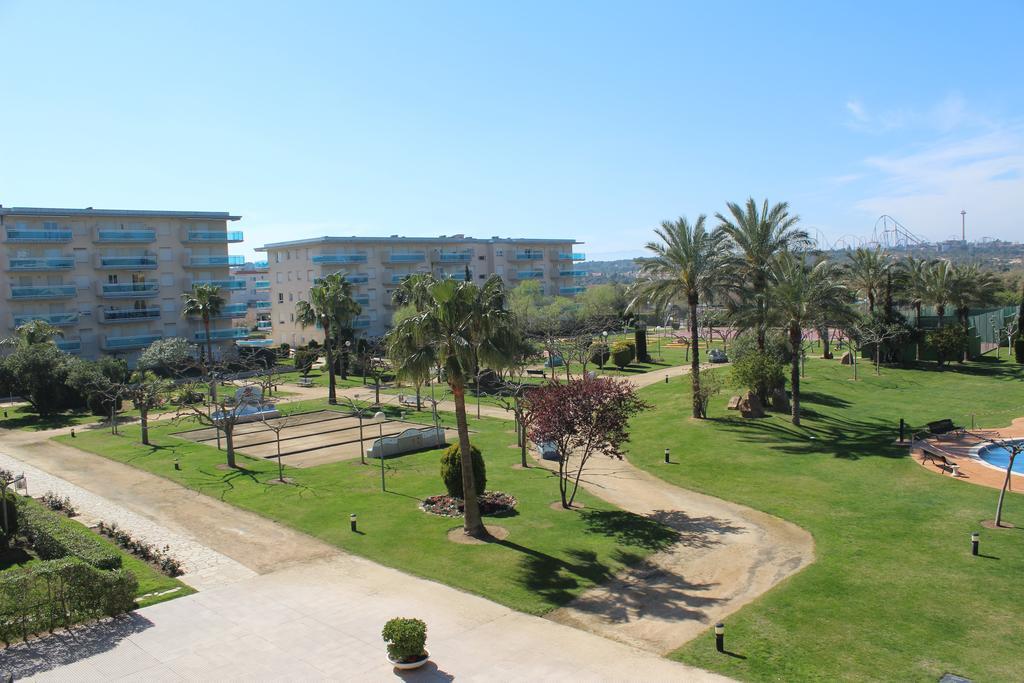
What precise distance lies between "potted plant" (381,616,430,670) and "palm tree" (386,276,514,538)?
23.9ft

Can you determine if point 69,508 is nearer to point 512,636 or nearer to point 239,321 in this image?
point 512,636

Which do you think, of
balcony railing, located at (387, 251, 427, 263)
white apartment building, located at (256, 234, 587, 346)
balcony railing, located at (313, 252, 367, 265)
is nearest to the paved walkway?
white apartment building, located at (256, 234, 587, 346)

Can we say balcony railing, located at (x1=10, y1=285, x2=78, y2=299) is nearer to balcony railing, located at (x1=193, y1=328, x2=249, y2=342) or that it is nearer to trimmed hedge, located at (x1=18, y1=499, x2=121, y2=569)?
balcony railing, located at (x1=193, y1=328, x2=249, y2=342)

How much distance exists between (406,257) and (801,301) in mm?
57247

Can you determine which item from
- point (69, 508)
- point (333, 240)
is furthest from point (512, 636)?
point (333, 240)

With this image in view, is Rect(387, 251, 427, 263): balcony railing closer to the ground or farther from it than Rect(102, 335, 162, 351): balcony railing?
farther from it

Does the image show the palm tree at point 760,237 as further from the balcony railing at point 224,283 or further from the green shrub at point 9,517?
the balcony railing at point 224,283

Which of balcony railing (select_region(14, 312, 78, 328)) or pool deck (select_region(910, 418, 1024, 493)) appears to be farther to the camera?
balcony railing (select_region(14, 312, 78, 328))

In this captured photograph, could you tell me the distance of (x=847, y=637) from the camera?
50.3 ft

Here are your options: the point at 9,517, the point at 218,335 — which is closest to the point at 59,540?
the point at 9,517

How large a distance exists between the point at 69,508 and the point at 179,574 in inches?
350

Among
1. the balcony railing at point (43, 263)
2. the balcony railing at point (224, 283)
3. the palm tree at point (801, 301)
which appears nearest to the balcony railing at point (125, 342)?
the balcony railing at point (43, 263)

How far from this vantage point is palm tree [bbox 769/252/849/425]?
35812mm

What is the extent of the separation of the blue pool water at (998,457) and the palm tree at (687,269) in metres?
12.7
